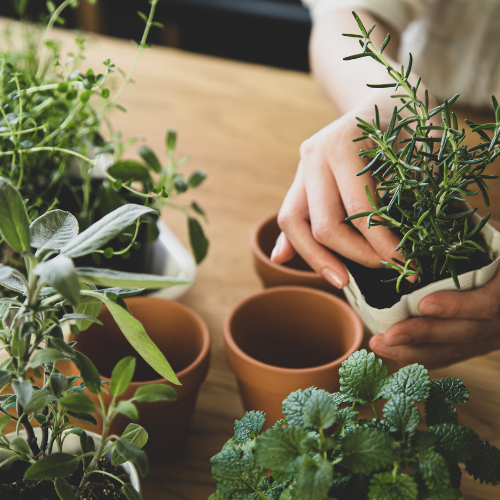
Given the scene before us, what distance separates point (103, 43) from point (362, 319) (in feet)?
3.80

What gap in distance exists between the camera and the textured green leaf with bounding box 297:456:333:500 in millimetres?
304

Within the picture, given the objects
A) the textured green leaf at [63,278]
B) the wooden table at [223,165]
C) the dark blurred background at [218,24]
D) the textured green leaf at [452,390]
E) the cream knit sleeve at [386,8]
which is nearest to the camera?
the textured green leaf at [63,278]

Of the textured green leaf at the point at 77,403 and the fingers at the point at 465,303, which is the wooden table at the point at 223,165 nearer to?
the fingers at the point at 465,303

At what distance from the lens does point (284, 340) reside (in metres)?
0.68

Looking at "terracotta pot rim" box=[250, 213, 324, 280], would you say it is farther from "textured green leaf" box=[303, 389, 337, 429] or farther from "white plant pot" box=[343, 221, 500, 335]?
"textured green leaf" box=[303, 389, 337, 429]

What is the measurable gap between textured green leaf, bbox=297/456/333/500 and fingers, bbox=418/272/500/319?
28 centimetres

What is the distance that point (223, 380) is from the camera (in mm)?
685

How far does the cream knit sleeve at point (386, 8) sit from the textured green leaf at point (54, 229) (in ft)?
2.91

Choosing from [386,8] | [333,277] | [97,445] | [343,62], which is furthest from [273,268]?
[386,8]

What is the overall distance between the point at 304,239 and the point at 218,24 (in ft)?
6.91

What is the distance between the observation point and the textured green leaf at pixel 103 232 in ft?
1.10

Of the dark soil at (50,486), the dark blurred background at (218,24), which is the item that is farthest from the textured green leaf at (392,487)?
the dark blurred background at (218,24)

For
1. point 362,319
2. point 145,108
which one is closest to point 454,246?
point 362,319

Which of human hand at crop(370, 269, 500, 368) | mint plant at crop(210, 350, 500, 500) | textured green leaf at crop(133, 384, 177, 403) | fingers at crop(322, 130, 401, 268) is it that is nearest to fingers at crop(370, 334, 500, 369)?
human hand at crop(370, 269, 500, 368)
